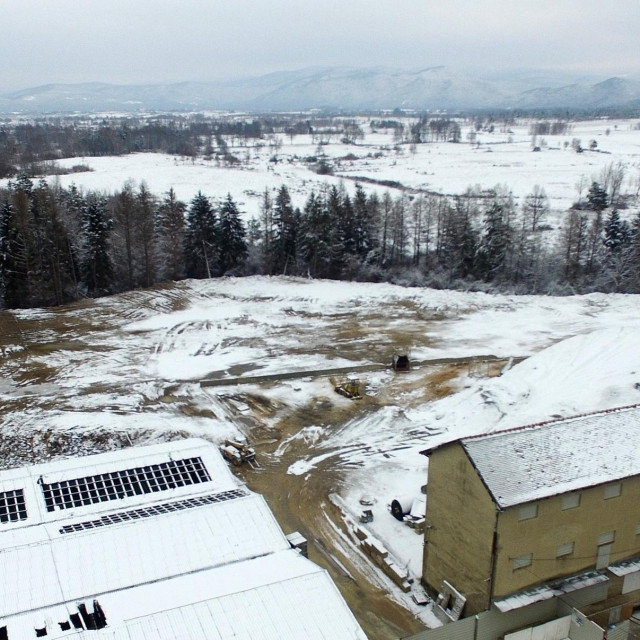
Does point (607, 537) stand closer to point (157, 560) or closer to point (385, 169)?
point (157, 560)

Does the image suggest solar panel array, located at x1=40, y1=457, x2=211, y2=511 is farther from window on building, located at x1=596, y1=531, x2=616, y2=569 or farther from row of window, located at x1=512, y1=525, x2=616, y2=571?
window on building, located at x1=596, y1=531, x2=616, y2=569

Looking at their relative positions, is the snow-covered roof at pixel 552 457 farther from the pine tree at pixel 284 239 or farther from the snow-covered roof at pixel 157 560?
the pine tree at pixel 284 239

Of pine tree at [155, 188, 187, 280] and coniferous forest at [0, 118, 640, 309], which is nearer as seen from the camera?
coniferous forest at [0, 118, 640, 309]

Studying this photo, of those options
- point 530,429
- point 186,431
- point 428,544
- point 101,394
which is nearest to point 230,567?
point 428,544

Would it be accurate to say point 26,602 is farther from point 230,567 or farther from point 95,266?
point 95,266

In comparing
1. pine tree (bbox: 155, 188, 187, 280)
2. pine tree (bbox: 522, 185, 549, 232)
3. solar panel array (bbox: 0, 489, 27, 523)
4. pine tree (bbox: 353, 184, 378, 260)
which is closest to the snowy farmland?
pine tree (bbox: 155, 188, 187, 280)
